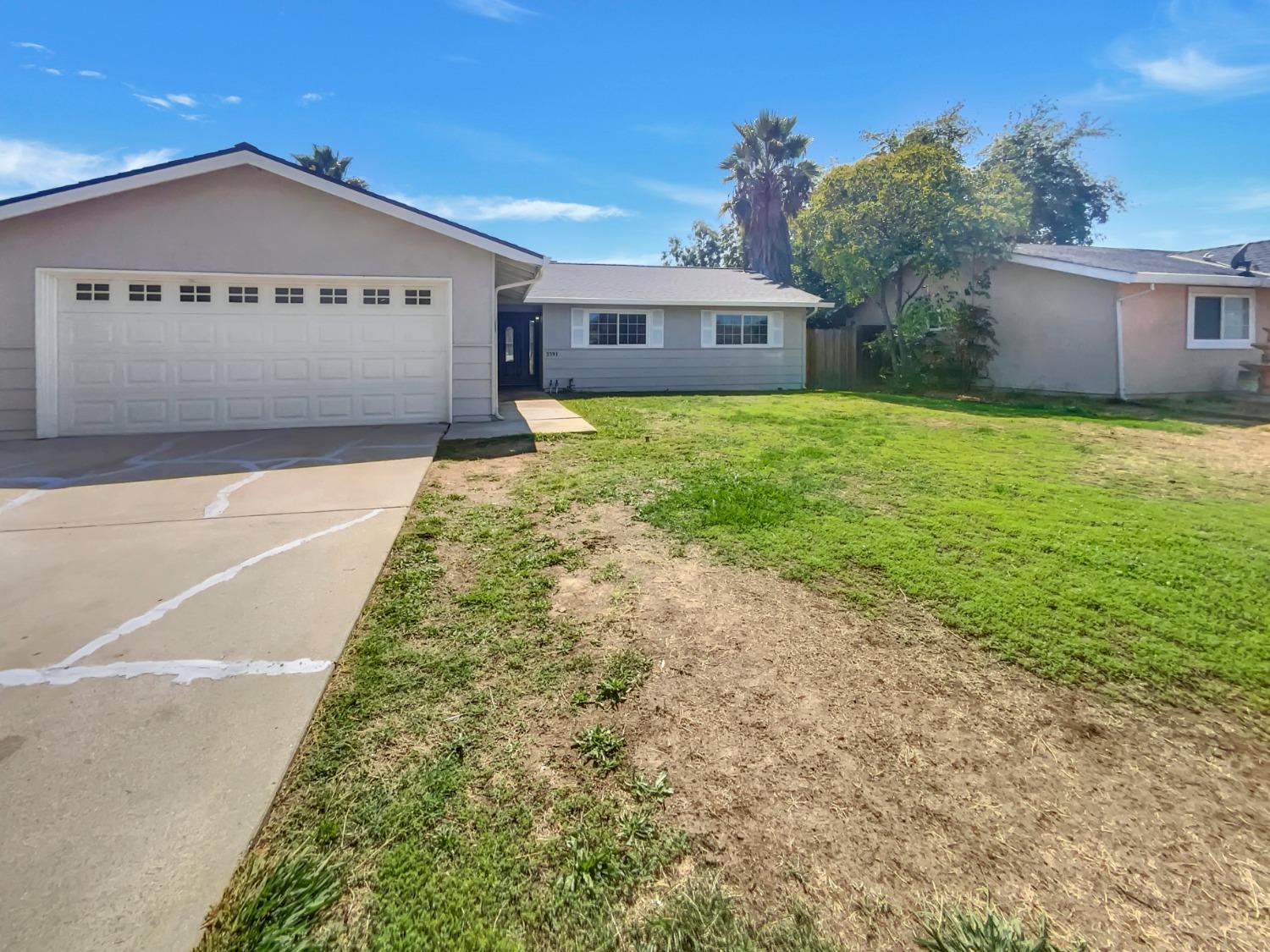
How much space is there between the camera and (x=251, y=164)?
29.6 ft

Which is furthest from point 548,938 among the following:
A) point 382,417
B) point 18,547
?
point 382,417

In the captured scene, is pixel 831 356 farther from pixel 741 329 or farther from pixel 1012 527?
pixel 1012 527

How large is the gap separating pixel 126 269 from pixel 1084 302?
18.7 metres

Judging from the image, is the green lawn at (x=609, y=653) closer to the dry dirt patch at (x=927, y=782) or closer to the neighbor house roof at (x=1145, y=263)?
the dry dirt patch at (x=927, y=782)

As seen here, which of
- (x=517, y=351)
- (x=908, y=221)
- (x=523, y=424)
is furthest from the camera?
(x=517, y=351)

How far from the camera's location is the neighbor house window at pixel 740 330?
1805 centimetres

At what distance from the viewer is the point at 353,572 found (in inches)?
159

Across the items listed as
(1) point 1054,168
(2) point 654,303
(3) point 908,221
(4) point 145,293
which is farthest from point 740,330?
(1) point 1054,168

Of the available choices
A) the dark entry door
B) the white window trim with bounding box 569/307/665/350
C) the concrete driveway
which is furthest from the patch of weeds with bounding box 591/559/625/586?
the dark entry door

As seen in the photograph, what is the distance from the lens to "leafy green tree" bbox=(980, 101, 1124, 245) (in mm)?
30859

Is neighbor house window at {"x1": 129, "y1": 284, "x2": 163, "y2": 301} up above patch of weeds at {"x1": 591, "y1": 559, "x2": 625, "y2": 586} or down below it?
above

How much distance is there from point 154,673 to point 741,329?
17.1 meters

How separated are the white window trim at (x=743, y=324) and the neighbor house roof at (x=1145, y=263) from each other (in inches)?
236

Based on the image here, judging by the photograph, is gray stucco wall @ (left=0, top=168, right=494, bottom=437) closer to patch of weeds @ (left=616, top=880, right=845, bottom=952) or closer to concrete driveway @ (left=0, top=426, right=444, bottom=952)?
concrete driveway @ (left=0, top=426, right=444, bottom=952)
